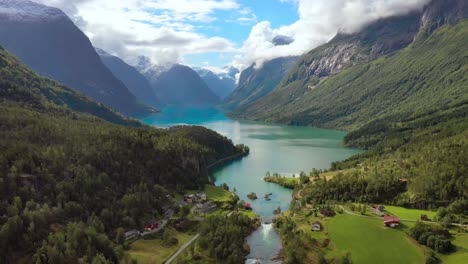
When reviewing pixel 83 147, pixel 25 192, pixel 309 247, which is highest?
pixel 83 147

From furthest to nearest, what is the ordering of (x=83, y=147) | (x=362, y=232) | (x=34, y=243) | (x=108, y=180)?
1. (x=83, y=147)
2. (x=108, y=180)
3. (x=362, y=232)
4. (x=34, y=243)

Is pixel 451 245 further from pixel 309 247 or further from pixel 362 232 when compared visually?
pixel 309 247

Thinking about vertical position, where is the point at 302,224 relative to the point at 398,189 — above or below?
below

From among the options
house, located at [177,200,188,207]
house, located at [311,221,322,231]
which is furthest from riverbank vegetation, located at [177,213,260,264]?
house, located at [177,200,188,207]

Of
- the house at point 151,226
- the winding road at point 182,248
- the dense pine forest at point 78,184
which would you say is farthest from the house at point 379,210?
the house at point 151,226

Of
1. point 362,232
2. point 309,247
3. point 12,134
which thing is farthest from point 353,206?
point 12,134

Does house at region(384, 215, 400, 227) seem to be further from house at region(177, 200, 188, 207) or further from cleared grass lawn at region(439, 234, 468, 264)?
house at region(177, 200, 188, 207)

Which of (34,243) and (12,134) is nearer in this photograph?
(34,243)

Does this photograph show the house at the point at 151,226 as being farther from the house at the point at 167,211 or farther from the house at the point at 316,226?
the house at the point at 316,226
